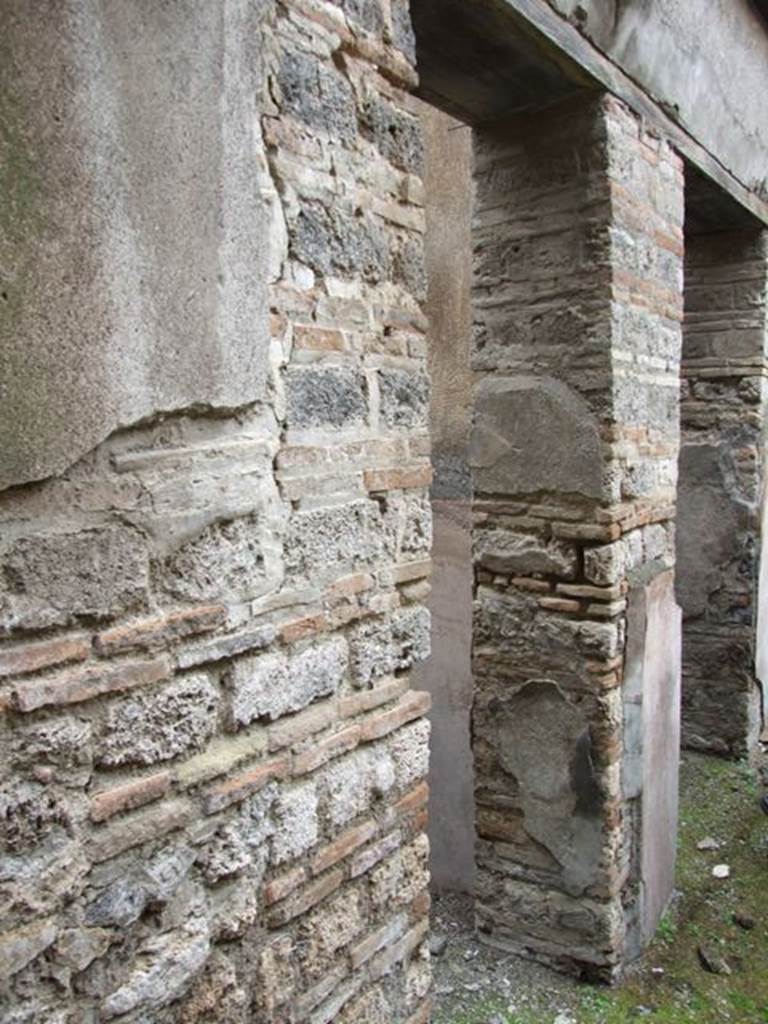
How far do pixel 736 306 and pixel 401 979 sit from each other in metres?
4.15

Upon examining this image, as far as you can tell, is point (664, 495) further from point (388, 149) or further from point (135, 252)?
point (135, 252)

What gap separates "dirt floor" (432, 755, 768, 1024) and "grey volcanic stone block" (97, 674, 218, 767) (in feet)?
7.03

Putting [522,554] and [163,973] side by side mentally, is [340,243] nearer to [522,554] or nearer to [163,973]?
[163,973]

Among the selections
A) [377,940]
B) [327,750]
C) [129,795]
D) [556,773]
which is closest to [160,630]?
[129,795]

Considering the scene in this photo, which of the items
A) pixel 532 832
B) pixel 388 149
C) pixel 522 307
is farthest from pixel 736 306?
pixel 388 149

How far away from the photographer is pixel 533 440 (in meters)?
3.10

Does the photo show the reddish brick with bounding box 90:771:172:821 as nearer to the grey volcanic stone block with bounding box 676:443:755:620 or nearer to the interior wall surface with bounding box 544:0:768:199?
the interior wall surface with bounding box 544:0:768:199

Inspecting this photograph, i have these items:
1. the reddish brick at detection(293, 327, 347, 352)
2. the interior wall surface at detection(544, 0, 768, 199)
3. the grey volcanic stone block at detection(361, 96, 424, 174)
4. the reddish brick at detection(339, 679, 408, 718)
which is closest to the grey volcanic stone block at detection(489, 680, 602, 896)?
the reddish brick at detection(339, 679, 408, 718)

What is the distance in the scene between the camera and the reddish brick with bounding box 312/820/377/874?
5.93 feet

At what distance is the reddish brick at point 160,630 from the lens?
140 cm

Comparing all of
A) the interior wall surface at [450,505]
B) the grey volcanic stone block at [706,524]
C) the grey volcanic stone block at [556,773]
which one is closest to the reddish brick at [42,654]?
→ the grey volcanic stone block at [556,773]

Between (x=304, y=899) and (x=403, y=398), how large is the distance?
112 centimetres

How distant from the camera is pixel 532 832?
3.24 m

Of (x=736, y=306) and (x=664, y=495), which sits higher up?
(x=736, y=306)
